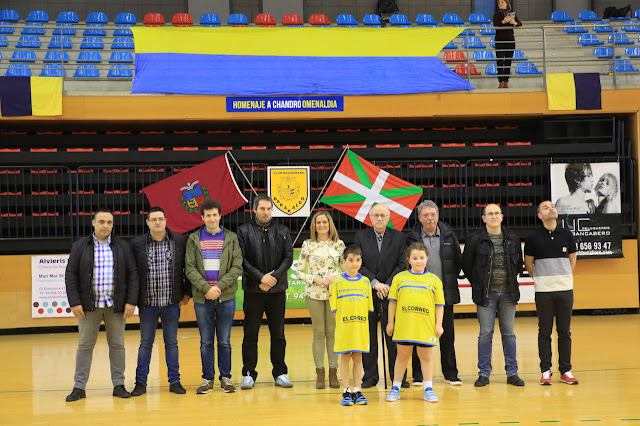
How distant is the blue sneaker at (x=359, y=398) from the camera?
5.78 metres

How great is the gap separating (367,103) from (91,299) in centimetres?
693

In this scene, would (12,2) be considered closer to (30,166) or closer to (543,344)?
(30,166)

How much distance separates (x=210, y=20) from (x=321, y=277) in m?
12.4

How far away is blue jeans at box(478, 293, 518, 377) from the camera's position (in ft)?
21.6

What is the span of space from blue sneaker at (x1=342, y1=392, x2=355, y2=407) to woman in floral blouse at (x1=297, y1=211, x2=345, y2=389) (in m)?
0.67

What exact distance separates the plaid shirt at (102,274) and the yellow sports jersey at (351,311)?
2.03 metres

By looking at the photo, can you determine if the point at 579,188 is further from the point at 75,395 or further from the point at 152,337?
the point at 75,395

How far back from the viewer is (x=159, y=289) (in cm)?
640

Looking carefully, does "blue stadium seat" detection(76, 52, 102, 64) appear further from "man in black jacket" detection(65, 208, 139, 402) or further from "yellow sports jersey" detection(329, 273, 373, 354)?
"yellow sports jersey" detection(329, 273, 373, 354)

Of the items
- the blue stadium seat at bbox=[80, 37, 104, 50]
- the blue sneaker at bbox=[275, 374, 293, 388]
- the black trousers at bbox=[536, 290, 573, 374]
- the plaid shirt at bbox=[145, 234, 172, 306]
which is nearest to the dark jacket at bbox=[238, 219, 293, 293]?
the plaid shirt at bbox=[145, 234, 172, 306]

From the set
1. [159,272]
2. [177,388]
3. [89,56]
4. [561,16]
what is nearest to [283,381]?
[177,388]

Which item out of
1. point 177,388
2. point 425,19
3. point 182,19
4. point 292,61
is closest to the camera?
point 177,388

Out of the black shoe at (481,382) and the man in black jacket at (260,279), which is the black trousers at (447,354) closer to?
the black shoe at (481,382)

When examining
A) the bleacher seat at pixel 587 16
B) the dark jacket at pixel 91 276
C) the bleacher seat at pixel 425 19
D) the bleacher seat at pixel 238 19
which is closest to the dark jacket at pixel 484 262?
the dark jacket at pixel 91 276
